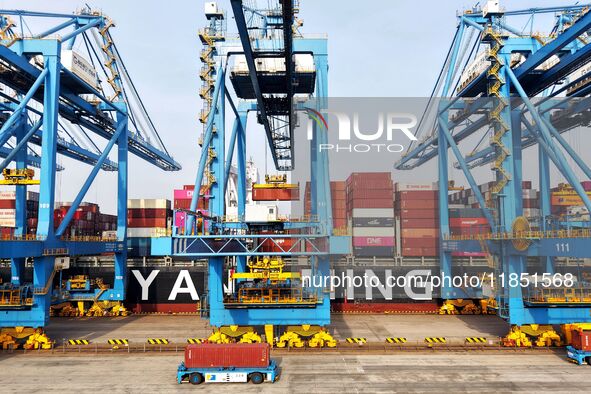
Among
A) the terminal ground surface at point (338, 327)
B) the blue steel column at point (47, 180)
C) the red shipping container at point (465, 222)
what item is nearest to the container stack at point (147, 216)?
the terminal ground surface at point (338, 327)

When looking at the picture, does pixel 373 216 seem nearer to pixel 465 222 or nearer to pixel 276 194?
pixel 276 194

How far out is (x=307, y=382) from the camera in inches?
635

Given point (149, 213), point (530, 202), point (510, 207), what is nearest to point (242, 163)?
point (149, 213)

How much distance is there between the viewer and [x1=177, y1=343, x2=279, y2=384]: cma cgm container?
1627 cm

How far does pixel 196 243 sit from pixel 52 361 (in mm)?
9741

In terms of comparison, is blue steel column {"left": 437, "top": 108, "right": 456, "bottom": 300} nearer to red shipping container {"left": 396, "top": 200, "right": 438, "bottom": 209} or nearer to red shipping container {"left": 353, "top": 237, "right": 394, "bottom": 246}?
red shipping container {"left": 396, "top": 200, "right": 438, "bottom": 209}

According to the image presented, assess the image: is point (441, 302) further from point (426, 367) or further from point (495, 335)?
point (426, 367)

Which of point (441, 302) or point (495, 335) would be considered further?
point (441, 302)

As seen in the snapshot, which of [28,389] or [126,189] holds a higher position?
[126,189]

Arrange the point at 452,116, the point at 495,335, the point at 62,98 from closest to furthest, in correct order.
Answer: the point at 495,335 < the point at 62,98 < the point at 452,116

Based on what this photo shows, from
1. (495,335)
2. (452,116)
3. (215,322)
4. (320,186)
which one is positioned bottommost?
(495,335)

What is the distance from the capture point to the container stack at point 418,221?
115 ft

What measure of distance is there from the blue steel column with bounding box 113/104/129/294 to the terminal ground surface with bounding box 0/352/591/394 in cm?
1062


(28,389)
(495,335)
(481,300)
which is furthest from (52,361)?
(481,300)
